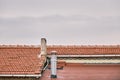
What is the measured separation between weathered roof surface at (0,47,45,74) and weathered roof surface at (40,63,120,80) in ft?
2.55

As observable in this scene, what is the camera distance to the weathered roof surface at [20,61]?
17422 millimetres

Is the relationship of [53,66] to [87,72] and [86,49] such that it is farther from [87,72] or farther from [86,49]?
[86,49]

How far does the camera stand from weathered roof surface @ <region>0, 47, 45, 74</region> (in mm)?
17422

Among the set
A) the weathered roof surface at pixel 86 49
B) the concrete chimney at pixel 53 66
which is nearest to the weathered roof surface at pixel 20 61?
the concrete chimney at pixel 53 66

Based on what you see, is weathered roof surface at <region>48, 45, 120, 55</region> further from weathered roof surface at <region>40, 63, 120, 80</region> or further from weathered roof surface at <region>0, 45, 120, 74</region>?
weathered roof surface at <region>40, 63, 120, 80</region>

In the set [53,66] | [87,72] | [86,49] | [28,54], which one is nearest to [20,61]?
[28,54]

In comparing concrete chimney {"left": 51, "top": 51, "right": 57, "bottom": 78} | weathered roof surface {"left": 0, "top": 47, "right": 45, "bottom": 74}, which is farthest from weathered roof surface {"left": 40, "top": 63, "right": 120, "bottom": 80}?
weathered roof surface {"left": 0, "top": 47, "right": 45, "bottom": 74}

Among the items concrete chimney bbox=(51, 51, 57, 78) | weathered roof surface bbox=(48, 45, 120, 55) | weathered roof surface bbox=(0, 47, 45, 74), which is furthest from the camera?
weathered roof surface bbox=(48, 45, 120, 55)

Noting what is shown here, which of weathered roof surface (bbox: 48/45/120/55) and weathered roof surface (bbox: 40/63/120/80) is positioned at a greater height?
weathered roof surface (bbox: 48/45/120/55)

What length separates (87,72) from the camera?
18.9 metres

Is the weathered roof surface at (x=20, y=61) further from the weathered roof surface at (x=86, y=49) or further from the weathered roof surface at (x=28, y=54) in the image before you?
the weathered roof surface at (x=86, y=49)

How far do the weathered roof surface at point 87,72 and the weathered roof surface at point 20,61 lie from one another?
78 centimetres

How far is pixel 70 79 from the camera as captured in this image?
704 inches

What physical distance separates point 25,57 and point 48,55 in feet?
5.11
